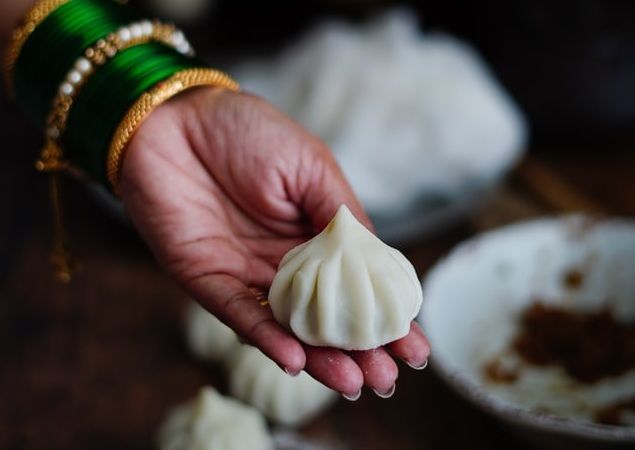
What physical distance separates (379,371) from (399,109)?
3.29 ft

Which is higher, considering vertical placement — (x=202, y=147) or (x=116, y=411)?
(x=202, y=147)

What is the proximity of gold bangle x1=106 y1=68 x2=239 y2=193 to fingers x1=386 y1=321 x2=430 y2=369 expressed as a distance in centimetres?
39

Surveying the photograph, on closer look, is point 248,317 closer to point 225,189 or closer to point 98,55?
point 225,189

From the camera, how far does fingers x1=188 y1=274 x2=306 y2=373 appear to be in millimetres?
729

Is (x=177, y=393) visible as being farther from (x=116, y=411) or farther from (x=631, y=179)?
(x=631, y=179)

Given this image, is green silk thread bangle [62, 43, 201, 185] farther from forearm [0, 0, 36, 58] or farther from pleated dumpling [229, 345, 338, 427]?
pleated dumpling [229, 345, 338, 427]

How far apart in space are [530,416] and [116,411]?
613mm

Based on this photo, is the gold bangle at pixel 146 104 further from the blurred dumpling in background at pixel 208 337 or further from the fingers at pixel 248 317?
the blurred dumpling in background at pixel 208 337

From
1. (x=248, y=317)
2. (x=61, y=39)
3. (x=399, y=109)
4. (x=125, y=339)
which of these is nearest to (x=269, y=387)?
(x=125, y=339)

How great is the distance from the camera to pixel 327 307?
789 mm

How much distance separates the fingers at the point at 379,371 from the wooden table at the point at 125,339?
437 millimetres

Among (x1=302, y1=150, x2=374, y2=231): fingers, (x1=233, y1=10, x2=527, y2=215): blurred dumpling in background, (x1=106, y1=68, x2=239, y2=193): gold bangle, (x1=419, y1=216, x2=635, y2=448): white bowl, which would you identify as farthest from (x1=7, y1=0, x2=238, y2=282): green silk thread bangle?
(x1=233, y1=10, x2=527, y2=215): blurred dumpling in background

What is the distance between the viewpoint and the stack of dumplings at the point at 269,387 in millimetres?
1178

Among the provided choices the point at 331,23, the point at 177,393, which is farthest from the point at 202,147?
the point at 331,23
